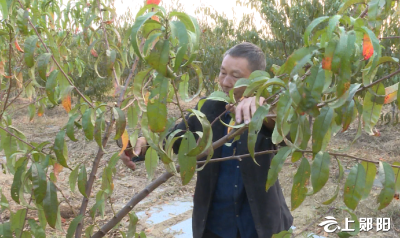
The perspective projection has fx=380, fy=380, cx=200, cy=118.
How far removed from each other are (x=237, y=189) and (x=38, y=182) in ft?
3.06

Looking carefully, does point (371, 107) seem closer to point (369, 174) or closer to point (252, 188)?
point (369, 174)

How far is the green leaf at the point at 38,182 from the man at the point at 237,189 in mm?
683

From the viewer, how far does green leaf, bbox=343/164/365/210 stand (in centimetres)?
70

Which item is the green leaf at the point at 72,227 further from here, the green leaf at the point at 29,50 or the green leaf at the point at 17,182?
the green leaf at the point at 29,50

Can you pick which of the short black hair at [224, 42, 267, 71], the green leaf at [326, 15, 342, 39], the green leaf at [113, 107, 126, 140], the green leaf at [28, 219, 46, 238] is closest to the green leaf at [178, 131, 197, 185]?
the green leaf at [113, 107, 126, 140]

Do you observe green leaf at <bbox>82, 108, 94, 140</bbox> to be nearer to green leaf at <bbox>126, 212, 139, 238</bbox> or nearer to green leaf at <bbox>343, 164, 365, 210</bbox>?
green leaf at <bbox>126, 212, 139, 238</bbox>

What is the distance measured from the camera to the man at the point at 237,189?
1559mm

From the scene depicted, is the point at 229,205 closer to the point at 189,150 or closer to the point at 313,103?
the point at 189,150

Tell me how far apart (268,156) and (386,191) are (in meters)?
0.92

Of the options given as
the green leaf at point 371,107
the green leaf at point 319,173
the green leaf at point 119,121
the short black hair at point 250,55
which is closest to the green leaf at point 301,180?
the green leaf at point 319,173

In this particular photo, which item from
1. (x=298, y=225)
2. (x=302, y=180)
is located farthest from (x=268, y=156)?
(x=298, y=225)

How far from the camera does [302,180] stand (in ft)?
2.35

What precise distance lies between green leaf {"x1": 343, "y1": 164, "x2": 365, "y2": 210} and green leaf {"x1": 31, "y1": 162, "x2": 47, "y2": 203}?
0.66 m

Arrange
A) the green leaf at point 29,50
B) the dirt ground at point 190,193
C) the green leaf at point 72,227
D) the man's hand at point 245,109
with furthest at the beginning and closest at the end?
the dirt ground at point 190,193, the green leaf at point 72,227, the green leaf at point 29,50, the man's hand at point 245,109
